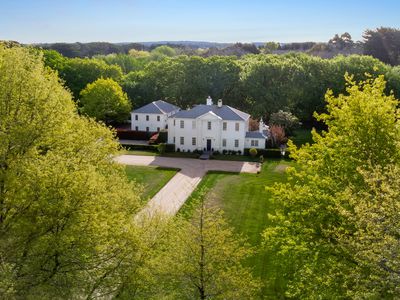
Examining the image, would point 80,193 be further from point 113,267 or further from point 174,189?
point 174,189

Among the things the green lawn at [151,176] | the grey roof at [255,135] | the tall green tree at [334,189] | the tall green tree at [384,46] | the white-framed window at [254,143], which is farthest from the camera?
the tall green tree at [384,46]

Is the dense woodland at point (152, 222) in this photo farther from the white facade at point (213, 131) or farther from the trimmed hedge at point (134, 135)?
the trimmed hedge at point (134, 135)

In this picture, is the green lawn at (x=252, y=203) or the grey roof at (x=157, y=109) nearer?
the green lawn at (x=252, y=203)

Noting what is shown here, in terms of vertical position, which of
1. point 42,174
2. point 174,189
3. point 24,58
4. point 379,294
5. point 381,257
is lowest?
point 174,189

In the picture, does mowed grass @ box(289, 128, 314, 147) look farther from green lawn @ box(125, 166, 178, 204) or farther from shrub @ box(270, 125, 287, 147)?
green lawn @ box(125, 166, 178, 204)

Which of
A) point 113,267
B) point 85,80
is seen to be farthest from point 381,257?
point 85,80

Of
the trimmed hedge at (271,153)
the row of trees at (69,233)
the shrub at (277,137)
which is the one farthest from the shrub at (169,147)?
the row of trees at (69,233)
